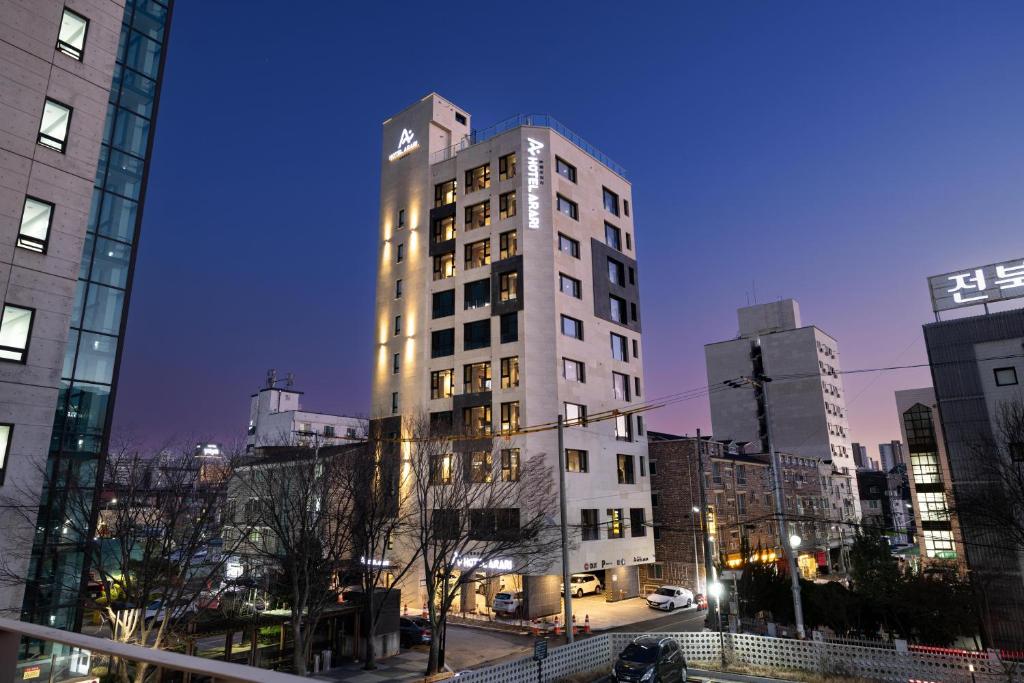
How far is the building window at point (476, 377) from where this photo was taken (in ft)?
160

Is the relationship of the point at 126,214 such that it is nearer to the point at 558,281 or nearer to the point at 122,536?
the point at 122,536

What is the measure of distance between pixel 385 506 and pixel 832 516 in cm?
7689

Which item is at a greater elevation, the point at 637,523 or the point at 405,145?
the point at 405,145

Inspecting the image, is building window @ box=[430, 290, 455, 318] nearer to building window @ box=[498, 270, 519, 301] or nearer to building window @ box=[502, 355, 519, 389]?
building window @ box=[498, 270, 519, 301]

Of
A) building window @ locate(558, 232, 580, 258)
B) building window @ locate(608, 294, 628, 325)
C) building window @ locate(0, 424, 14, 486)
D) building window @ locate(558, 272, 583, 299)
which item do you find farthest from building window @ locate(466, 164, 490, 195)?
building window @ locate(0, 424, 14, 486)

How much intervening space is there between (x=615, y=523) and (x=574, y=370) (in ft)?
41.8

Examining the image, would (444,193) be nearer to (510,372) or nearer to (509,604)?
(510,372)

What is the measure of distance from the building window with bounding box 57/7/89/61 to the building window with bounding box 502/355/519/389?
3222cm

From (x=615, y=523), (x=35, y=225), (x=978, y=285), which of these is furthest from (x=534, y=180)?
(x=35, y=225)

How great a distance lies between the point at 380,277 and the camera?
2279 inches

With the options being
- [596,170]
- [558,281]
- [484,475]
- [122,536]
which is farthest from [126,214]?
[596,170]

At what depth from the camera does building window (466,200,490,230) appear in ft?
173

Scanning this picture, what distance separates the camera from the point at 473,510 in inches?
1358

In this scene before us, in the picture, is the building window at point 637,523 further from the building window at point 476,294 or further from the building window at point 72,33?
the building window at point 72,33
